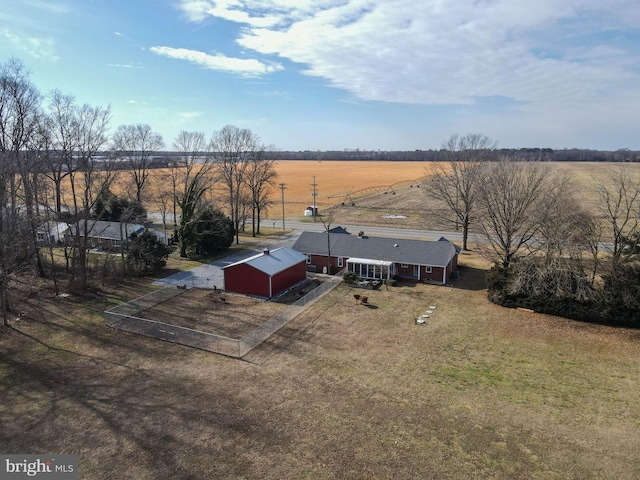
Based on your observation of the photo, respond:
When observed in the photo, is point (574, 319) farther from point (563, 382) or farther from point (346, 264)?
point (346, 264)

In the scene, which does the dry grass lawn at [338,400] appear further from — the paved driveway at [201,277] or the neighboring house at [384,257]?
the paved driveway at [201,277]

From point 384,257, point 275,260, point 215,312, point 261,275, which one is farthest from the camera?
point 384,257

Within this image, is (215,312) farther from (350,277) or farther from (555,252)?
(555,252)

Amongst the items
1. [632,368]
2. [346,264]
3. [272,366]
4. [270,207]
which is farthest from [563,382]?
[270,207]

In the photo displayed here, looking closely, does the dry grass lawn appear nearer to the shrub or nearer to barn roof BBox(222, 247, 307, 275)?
barn roof BBox(222, 247, 307, 275)

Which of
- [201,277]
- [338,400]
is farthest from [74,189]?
[338,400]

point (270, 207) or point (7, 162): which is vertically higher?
point (7, 162)

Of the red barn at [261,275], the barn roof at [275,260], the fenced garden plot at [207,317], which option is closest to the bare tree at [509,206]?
the fenced garden plot at [207,317]
